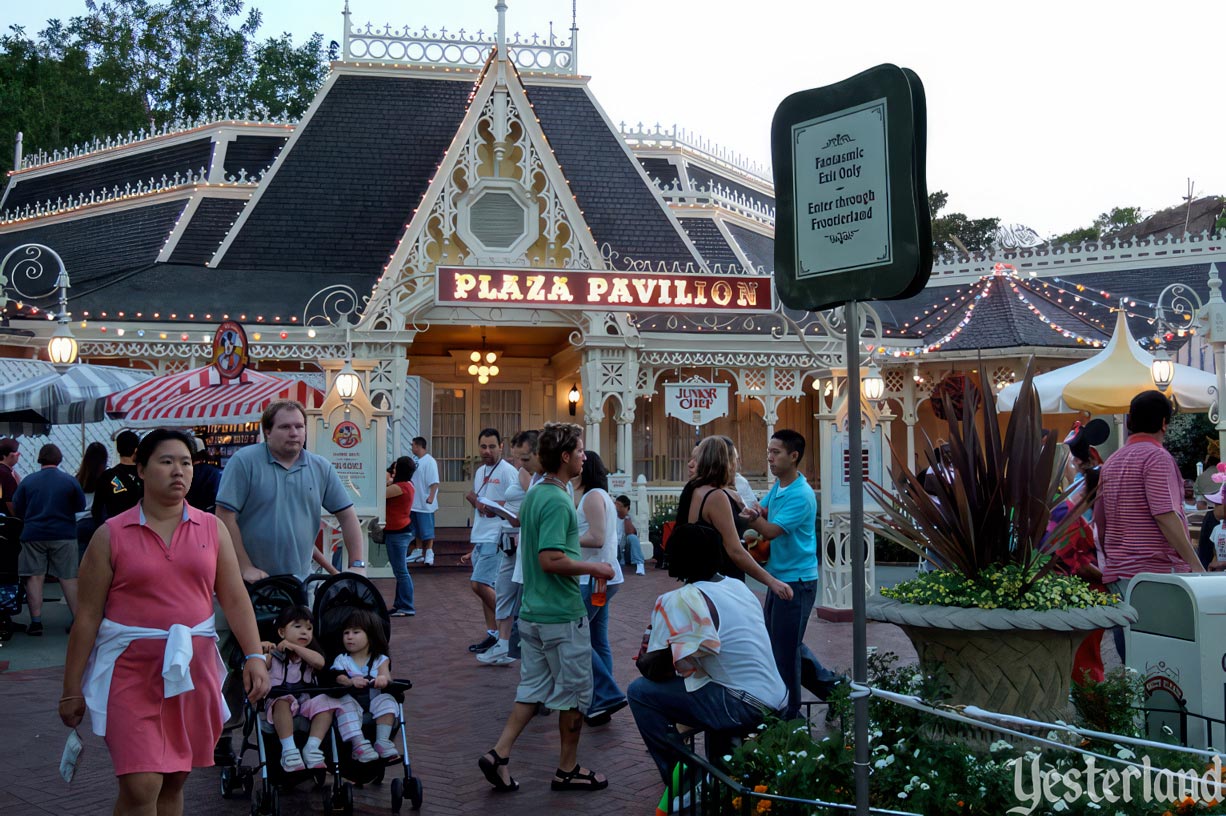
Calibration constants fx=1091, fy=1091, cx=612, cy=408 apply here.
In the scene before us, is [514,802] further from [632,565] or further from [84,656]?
[632,565]

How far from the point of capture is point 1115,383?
1291 cm

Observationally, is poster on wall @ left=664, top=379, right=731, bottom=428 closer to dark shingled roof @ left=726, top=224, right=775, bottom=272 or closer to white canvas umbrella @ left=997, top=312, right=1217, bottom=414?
dark shingled roof @ left=726, top=224, right=775, bottom=272

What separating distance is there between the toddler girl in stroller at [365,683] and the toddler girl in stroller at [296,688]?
92 mm

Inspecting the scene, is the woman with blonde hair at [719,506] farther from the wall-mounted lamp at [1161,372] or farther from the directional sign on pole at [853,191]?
the wall-mounted lamp at [1161,372]

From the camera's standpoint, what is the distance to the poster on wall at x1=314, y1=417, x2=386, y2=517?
12.4 m

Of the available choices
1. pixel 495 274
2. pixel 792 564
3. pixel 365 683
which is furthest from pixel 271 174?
pixel 365 683

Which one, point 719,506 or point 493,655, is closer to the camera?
point 719,506

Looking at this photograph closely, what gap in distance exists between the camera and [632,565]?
1683 cm

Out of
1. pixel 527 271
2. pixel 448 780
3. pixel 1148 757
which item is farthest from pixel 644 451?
pixel 1148 757

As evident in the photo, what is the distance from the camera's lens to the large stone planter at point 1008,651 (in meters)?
4.22

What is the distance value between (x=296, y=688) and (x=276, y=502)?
0.99 meters

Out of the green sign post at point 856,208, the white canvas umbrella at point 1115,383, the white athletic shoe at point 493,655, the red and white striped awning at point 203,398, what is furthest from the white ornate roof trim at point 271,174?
the green sign post at point 856,208

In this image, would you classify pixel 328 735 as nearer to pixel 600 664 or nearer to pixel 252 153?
pixel 600 664

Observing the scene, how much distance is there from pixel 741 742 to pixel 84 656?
2.67 m
